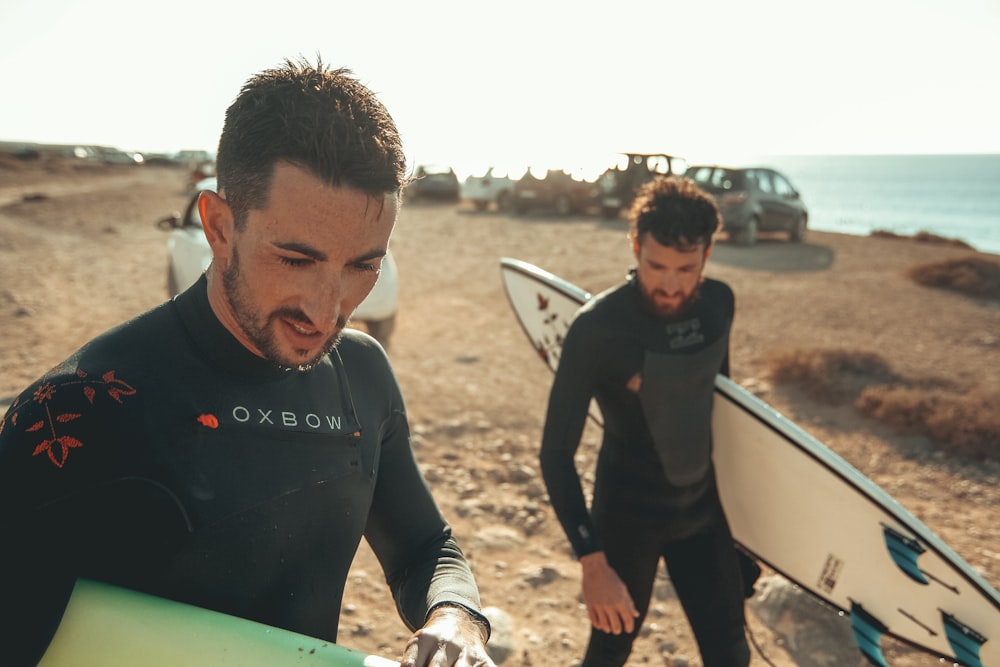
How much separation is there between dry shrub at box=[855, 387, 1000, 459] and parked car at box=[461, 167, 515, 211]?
1710 centimetres

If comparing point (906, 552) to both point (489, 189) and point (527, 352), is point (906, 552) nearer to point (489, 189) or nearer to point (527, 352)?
point (527, 352)

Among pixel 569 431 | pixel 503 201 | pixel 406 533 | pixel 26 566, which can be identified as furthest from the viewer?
pixel 503 201

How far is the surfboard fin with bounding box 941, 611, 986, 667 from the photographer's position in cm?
275

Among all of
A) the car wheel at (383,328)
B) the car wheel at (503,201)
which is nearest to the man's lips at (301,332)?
the car wheel at (383,328)

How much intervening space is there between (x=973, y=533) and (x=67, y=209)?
2367cm

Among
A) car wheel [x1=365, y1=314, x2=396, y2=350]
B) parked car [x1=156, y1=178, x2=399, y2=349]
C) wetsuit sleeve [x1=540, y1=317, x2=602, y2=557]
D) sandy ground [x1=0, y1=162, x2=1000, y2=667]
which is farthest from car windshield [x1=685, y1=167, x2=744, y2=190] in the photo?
wetsuit sleeve [x1=540, y1=317, x2=602, y2=557]

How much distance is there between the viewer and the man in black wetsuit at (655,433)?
2.62 meters

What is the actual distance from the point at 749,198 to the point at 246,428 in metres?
15.0

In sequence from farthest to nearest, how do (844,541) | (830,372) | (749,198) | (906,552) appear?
(749,198) → (830,372) → (844,541) → (906,552)

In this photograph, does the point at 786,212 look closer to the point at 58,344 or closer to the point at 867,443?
the point at 867,443

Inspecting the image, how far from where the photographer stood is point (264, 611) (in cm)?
146

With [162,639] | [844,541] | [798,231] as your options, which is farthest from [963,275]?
[162,639]

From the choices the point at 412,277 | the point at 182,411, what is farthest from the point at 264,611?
the point at 412,277

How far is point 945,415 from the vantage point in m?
5.74
